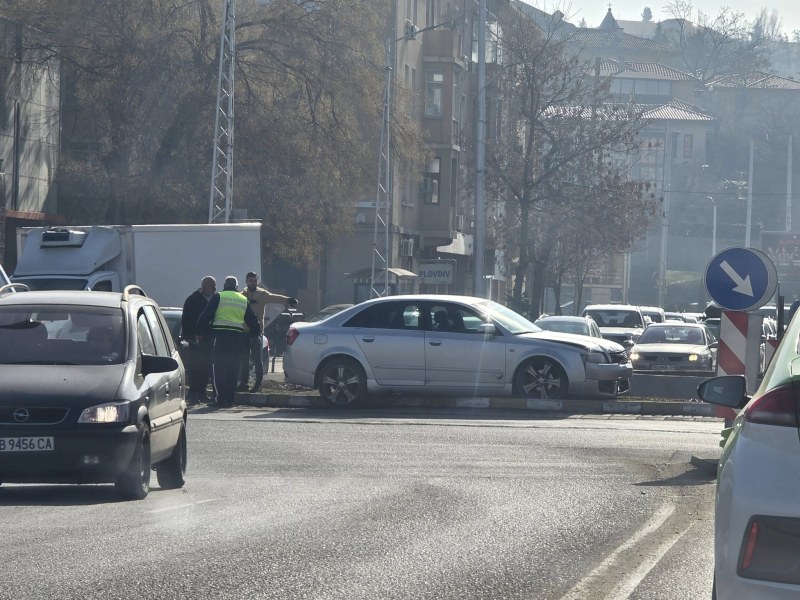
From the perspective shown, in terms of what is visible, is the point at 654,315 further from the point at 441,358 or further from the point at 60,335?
the point at 60,335

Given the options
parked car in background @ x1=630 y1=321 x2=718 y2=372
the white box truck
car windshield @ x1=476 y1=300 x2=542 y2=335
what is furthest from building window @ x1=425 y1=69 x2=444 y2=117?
car windshield @ x1=476 y1=300 x2=542 y2=335

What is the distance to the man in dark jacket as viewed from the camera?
20672mm

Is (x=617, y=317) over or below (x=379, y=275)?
below

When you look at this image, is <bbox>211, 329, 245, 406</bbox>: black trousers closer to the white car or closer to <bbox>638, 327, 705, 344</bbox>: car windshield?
Answer: <bbox>638, 327, 705, 344</bbox>: car windshield

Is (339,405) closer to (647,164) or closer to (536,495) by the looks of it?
(536,495)

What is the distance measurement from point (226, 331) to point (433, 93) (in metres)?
37.5

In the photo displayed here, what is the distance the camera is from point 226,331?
20.0 m

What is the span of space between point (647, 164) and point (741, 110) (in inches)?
535

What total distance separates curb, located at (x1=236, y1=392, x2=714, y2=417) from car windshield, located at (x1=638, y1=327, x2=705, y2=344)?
1089cm

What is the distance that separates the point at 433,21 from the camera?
2338 inches

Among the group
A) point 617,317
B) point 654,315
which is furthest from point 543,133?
point 617,317

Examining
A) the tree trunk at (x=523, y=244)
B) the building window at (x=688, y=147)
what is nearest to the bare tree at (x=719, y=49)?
the building window at (x=688, y=147)

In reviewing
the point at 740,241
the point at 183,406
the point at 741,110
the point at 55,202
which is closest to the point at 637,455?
the point at 183,406

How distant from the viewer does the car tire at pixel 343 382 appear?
2062cm
